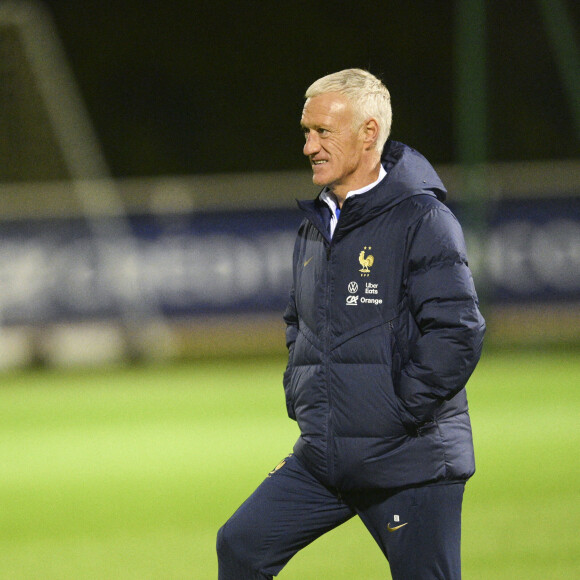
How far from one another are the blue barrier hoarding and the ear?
12.0 m

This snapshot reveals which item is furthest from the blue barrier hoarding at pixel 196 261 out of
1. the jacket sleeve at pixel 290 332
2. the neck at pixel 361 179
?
the neck at pixel 361 179

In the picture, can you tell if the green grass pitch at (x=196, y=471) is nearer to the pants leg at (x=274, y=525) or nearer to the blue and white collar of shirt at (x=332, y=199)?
the pants leg at (x=274, y=525)

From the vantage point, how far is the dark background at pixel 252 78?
29016 millimetres

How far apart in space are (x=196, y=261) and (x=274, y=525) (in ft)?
40.3

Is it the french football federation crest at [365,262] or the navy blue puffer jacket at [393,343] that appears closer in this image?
the navy blue puffer jacket at [393,343]

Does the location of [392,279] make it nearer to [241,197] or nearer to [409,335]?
[409,335]

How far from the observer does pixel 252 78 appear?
32625 mm

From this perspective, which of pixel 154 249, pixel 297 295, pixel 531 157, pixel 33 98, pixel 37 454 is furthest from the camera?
pixel 531 157

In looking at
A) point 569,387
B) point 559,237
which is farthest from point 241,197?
point 569,387

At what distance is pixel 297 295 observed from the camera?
4.07 m

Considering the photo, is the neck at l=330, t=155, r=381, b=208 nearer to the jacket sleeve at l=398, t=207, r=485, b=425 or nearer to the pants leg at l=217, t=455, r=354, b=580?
the jacket sleeve at l=398, t=207, r=485, b=425

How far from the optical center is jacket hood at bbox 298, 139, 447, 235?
12.2 feet

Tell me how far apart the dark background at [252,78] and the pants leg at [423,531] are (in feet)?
75.6

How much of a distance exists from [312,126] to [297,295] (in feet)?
1.93
